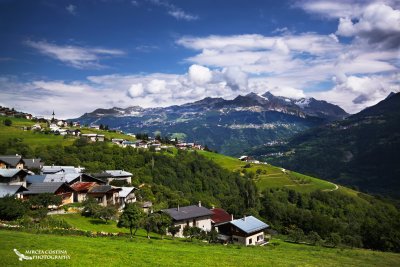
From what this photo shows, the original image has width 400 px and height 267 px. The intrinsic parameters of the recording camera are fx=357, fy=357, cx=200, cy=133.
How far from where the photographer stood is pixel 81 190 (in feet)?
249

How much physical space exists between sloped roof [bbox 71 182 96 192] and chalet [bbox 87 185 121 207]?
3.77 ft

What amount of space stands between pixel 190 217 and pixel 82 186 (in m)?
25.4

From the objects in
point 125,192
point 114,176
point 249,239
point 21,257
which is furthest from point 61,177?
point 21,257

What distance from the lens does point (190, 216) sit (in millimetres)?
72438

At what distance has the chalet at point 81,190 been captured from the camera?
246ft

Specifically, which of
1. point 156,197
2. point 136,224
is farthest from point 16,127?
point 136,224

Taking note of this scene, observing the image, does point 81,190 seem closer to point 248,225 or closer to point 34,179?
point 34,179

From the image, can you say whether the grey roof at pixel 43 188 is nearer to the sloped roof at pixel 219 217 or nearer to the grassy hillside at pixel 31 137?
the sloped roof at pixel 219 217

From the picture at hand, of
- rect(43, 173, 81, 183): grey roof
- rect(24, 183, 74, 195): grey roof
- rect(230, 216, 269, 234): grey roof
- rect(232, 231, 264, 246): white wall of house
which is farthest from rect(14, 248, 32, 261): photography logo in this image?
rect(43, 173, 81, 183): grey roof

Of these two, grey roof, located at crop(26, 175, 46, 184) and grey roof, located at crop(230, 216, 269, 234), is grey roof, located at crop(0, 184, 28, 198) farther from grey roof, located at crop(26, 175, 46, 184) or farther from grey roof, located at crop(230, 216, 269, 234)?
grey roof, located at crop(230, 216, 269, 234)

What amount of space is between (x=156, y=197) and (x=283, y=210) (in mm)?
50478

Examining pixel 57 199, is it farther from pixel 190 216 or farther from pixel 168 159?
pixel 168 159

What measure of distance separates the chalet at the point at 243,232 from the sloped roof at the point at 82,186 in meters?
30.0

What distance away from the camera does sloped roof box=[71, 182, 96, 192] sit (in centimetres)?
7607
